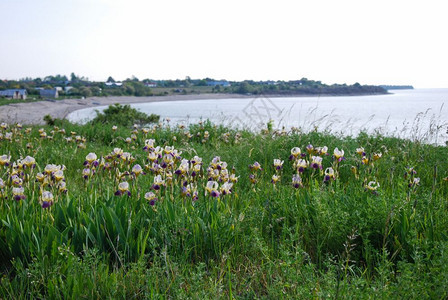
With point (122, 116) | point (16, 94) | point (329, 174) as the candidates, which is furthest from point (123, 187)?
point (16, 94)

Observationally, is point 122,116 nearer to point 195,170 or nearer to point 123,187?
point 195,170

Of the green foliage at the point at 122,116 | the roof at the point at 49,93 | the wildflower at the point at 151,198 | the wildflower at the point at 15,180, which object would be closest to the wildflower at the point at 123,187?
the wildflower at the point at 151,198

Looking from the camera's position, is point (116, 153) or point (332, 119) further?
point (332, 119)

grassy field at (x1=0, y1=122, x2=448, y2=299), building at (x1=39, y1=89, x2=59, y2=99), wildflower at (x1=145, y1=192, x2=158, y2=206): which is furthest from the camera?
building at (x1=39, y1=89, x2=59, y2=99)

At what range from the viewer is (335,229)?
254 centimetres

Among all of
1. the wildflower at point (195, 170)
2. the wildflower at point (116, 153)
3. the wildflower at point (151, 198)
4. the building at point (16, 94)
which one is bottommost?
the wildflower at point (151, 198)

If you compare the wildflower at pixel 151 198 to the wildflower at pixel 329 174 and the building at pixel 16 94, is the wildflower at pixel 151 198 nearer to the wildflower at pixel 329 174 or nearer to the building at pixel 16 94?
the wildflower at pixel 329 174

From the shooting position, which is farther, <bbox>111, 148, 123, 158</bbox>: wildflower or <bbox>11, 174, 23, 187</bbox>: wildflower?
<bbox>111, 148, 123, 158</bbox>: wildflower

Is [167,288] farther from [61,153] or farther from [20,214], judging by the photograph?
[61,153]

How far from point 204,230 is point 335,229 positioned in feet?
2.89

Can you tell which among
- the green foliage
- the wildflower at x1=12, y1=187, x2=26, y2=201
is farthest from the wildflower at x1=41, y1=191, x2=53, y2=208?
the green foliage

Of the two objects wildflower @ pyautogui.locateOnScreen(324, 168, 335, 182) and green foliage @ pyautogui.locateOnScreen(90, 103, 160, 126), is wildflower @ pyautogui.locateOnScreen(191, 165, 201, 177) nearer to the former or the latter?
wildflower @ pyautogui.locateOnScreen(324, 168, 335, 182)

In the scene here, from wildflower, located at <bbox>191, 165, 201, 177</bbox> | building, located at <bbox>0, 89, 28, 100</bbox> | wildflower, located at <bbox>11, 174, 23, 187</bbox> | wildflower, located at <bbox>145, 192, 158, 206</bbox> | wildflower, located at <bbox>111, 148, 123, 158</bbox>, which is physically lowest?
wildflower, located at <bbox>145, 192, 158, 206</bbox>

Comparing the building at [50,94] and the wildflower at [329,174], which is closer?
the wildflower at [329,174]
